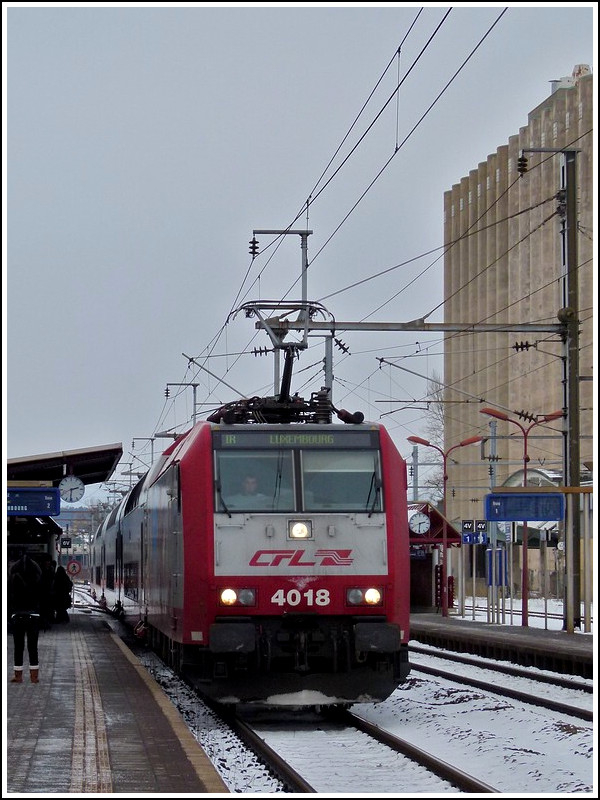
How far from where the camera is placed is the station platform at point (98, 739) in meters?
9.09

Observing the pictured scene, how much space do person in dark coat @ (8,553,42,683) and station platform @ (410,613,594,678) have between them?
7.46 m

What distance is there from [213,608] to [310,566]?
3.30ft

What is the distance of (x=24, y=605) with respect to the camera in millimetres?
16094

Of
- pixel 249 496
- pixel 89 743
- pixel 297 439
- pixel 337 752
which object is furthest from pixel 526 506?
pixel 89 743

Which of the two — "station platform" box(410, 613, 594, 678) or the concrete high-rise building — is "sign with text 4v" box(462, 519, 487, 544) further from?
the concrete high-rise building

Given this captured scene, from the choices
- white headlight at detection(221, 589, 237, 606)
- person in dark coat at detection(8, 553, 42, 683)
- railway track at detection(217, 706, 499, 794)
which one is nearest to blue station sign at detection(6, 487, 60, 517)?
person in dark coat at detection(8, 553, 42, 683)

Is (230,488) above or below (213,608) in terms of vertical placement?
above

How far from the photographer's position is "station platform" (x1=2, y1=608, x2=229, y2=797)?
29.8ft

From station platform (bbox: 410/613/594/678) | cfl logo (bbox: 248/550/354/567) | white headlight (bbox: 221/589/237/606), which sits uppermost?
cfl logo (bbox: 248/550/354/567)

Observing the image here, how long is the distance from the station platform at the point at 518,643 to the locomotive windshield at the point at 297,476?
6506 mm

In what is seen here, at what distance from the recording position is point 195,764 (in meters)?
9.76

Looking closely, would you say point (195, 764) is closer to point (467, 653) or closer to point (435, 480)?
point (467, 653)

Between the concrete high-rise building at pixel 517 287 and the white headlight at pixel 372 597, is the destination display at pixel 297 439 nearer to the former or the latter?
the white headlight at pixel 372 597

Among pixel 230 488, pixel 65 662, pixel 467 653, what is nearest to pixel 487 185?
pixel 467 653
